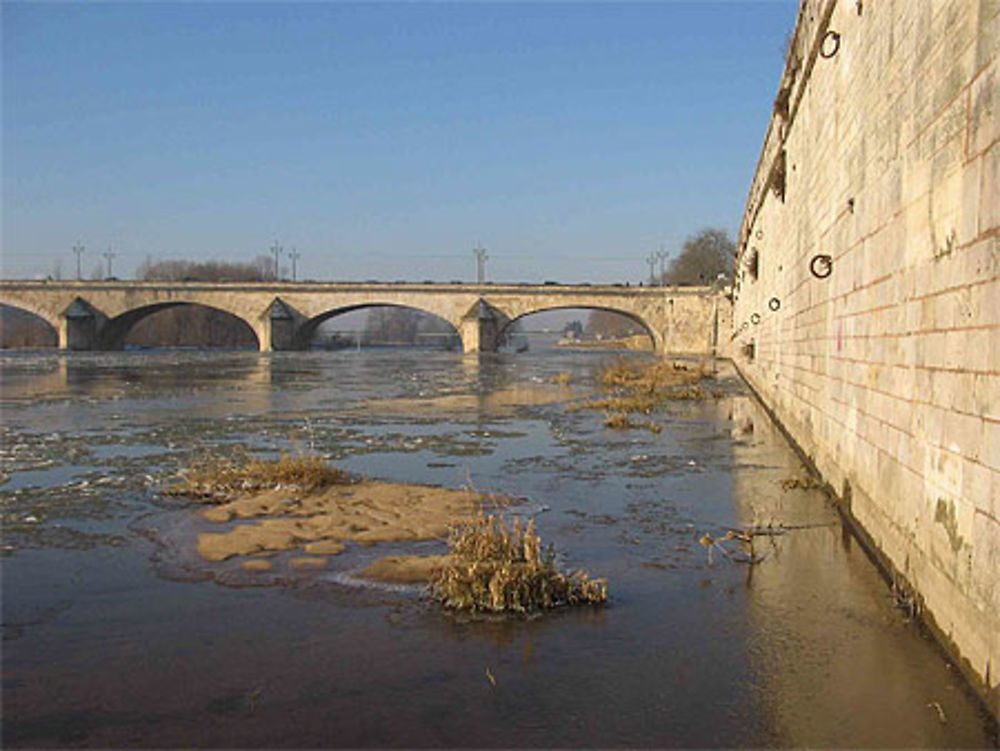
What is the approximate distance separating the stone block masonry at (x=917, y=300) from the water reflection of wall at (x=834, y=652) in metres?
0.23

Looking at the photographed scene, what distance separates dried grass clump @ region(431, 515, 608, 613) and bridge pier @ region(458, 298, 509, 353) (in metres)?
68.2

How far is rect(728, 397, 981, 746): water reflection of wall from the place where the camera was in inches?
171

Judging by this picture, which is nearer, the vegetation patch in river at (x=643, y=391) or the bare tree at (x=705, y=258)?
the vegetation patch in river at (x=643, y=391)

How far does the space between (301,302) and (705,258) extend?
1745 inches

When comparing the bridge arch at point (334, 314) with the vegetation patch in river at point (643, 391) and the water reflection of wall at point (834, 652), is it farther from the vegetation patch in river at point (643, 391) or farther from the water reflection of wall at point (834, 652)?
the water reflection of wall at point (834, 652)

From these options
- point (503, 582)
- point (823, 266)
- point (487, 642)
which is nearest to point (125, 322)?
point (823, 266)

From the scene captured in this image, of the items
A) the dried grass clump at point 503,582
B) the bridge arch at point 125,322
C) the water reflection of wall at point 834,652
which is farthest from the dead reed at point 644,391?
the bridge arch at point 125,322

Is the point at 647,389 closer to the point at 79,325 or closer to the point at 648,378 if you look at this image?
the point at 648,378

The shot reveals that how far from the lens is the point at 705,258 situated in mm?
97125

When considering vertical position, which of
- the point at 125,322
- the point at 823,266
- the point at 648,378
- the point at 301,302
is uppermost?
the point at 301,302

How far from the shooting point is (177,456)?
13.4 m

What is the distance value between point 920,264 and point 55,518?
319 inches

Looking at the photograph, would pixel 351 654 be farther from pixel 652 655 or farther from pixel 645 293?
pixel 645 293

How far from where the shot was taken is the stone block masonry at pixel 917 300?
443 cm
